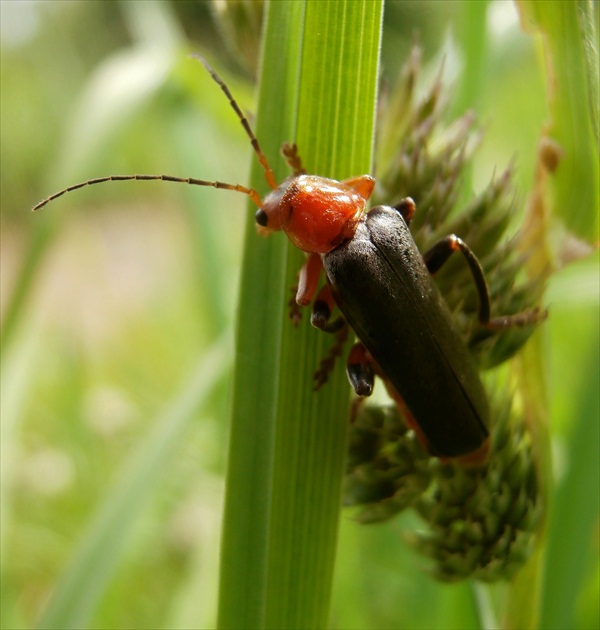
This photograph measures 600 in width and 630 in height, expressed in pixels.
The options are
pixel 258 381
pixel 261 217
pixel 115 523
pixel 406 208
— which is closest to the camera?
pixel 258 381

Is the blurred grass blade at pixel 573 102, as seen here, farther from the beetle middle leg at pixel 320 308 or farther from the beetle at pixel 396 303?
the beetle middle leg at pixel 320 308

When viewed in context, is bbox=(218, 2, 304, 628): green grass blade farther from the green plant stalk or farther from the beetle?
the beetle

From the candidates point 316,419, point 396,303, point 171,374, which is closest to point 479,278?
point 396,303

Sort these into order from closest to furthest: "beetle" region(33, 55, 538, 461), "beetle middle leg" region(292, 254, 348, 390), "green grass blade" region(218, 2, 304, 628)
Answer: "green grass blade" region(218, 2, 304, 628) < "beetle middle leg" region(292, 254, 348, 390) < "beetle" region(33, 55, 538, 461)

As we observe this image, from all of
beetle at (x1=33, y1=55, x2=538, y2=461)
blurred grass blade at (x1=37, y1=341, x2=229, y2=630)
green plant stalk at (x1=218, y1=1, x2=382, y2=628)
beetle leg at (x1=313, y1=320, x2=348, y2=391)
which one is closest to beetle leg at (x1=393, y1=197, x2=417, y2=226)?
beetle at (x1=33, y1=55, x2=538, y2=461)

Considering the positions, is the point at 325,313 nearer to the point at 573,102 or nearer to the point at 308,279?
the point at 308,279

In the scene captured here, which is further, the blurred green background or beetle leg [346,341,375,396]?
the blurred green background
